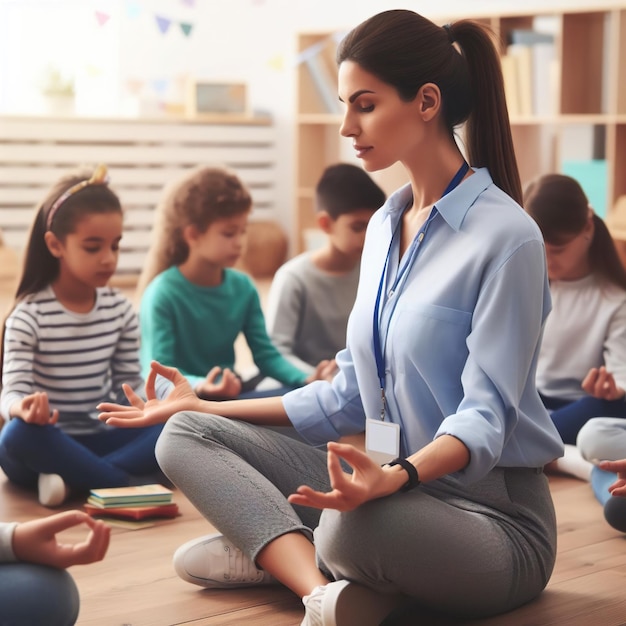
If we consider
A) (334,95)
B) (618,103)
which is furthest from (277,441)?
(334,95)

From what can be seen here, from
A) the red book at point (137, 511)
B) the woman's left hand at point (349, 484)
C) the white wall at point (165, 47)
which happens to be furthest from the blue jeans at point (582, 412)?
the white wall at point (165, 47)

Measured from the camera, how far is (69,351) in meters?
2.31

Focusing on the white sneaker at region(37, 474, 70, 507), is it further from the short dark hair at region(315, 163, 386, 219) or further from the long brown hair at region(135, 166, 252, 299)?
the short dark hair at region(315, 163, 386, 219)

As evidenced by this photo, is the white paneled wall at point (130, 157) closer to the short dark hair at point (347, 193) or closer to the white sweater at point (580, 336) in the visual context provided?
the short dark hair at point (347, 193)

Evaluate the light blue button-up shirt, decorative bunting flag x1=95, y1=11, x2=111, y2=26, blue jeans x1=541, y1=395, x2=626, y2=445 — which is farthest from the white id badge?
decorative bunting flag x1=95, y1=11, x2=111, y2=26

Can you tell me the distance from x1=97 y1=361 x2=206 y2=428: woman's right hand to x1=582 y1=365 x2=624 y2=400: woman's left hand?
98cm

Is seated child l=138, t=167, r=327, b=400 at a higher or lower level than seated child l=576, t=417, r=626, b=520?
higher

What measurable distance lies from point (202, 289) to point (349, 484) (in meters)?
1.53

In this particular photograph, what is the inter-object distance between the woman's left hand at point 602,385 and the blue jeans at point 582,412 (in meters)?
0.06

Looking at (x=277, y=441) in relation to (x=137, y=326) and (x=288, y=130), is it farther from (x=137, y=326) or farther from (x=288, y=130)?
(x=288, y=130)

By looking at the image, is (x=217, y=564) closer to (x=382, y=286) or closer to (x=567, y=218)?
(x=382, y=286)

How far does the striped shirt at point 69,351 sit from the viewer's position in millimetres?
2258

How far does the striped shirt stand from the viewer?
7.41 ft

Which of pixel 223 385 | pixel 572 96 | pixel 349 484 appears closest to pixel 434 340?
pixel 349 484
